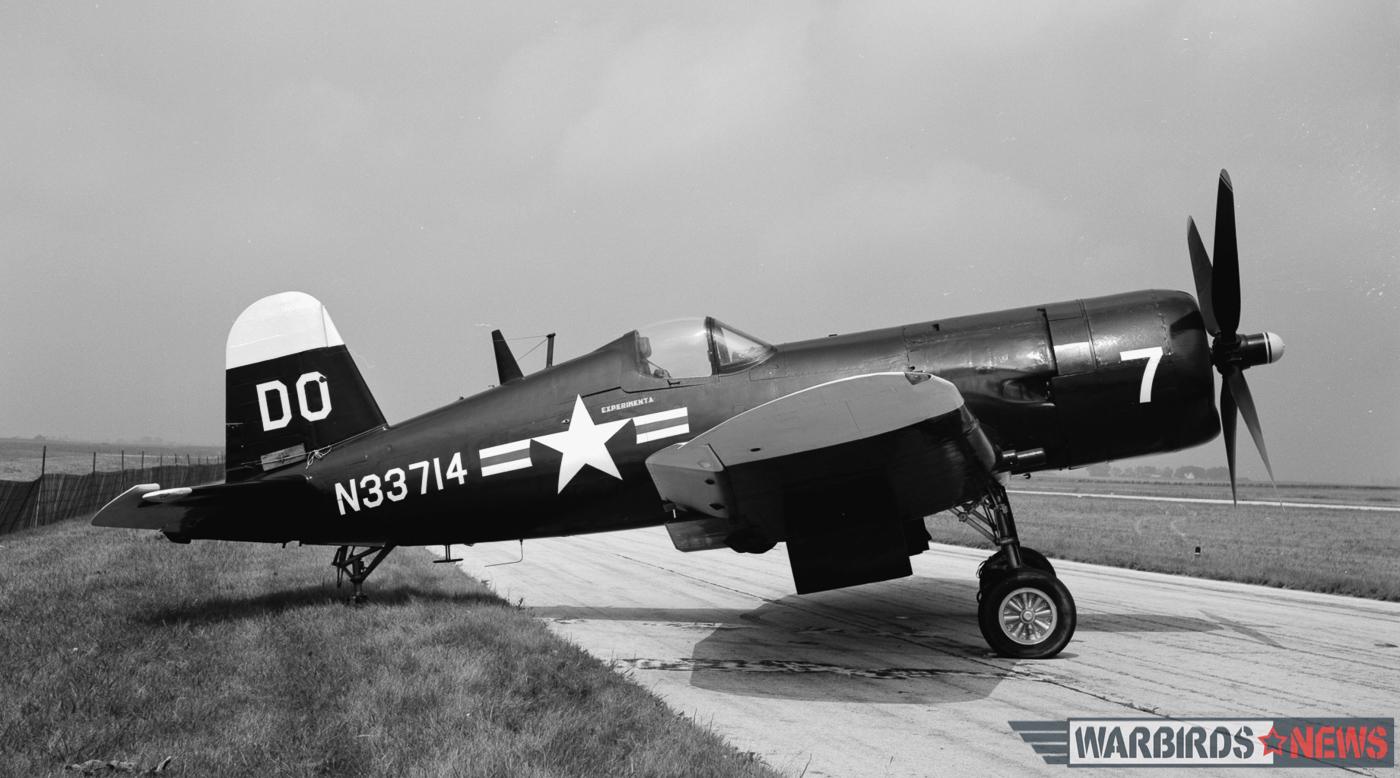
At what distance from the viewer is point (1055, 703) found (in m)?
4.94

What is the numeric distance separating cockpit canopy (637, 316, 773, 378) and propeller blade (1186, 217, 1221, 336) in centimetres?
382

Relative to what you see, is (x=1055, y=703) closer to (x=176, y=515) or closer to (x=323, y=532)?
(x=323, y=532)

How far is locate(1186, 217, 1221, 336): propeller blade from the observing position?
23.7 feet

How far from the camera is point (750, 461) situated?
521 centimetres

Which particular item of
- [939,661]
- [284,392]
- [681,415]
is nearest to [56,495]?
[284,392]

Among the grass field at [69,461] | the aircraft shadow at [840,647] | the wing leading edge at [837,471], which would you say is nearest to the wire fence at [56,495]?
the grass field at [69,461]

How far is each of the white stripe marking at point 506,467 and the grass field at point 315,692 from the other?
1.24m

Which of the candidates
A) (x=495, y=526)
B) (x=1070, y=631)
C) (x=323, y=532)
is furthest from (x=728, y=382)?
(x=323, y=532)

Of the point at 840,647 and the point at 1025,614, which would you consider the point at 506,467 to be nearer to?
the point at 840,647

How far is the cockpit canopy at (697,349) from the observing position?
274 inches

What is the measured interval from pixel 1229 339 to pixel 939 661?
11.8ft

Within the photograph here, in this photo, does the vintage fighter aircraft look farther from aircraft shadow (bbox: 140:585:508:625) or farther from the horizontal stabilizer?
aircraft shadow (bbox: 140:585:508:625)

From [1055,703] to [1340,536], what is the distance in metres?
18.6

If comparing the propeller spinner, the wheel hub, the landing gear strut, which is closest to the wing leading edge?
the wheel hub
